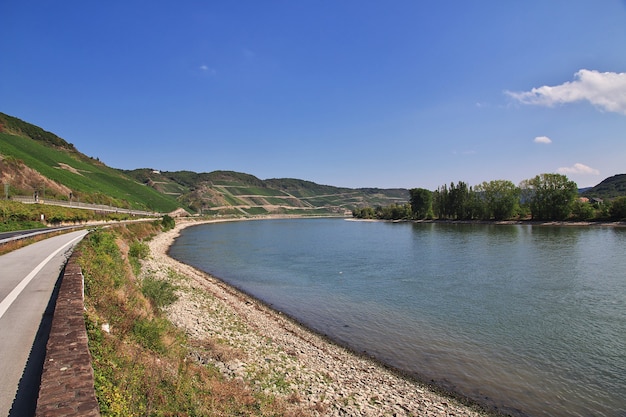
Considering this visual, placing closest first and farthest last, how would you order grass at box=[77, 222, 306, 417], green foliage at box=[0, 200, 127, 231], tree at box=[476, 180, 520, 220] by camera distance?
grass at box=[77, 222, 306, 417]
green foliage at box=[0, 200, 127, 231]
tree at box=[476, 180, 520, 220]

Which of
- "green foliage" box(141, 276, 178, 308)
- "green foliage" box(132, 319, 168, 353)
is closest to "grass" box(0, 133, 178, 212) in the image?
"green foliage" box(141, 276, 178, 308)

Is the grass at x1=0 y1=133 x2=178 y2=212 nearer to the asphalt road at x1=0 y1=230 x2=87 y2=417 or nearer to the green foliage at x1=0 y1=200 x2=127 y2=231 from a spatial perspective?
the green foliage at x1=0 y1=200 x2=127 y2=231

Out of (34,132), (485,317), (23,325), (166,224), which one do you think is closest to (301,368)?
(23,325)

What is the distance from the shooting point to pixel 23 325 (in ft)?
27.3

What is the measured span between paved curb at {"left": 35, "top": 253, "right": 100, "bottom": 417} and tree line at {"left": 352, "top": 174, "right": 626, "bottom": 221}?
383 feet

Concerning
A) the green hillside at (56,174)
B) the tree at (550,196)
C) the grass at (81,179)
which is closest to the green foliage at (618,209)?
the tree at (550,196)

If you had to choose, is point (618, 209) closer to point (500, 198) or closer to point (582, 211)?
point (582, 211)

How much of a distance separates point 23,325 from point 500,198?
129 m

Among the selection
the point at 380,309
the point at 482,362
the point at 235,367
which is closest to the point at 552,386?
the point at 482,362

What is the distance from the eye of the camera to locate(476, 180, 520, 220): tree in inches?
4456

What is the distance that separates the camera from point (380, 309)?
883 inches

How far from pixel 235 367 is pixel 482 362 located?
420 inches

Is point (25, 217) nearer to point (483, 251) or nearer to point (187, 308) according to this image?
point (187, 308)

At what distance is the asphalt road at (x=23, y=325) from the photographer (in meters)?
5.57
